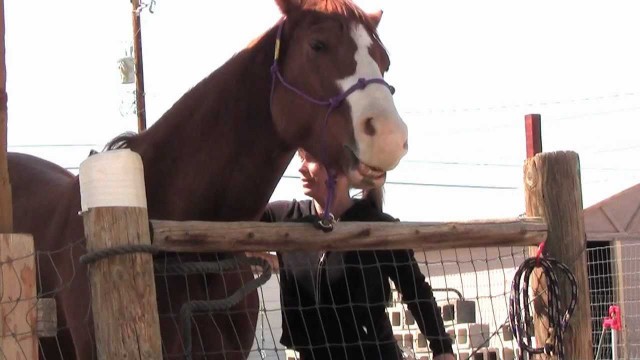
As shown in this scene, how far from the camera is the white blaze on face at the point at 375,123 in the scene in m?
3.29

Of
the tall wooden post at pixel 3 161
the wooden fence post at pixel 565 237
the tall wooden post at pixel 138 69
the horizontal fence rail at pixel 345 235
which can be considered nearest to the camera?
the tall wooden post at pixel 3 161

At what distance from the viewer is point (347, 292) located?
416 cm

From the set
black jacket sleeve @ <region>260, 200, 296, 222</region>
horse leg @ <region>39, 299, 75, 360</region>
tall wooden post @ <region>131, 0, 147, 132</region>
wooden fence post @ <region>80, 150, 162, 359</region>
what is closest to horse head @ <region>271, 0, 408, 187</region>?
black jacket sleeve @ <region>260, 200, 296, 222</region>

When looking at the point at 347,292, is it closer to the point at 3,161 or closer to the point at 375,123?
the point at 375,123

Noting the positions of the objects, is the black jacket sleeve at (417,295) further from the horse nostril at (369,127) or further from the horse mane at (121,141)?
the horse mane at (121,141)

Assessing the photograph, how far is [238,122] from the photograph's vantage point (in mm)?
3898

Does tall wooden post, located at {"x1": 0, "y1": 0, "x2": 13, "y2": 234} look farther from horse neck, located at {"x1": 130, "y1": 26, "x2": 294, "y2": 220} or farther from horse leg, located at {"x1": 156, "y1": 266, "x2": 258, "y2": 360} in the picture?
horse neck, located at {"x1": 130, "y1": 26, "x2": 294, "y2": 220}

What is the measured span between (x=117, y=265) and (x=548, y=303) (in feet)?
5.70

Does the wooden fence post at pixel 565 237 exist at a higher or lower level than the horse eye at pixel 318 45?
lower

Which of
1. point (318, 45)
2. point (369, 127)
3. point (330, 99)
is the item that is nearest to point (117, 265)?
point (369, 127)

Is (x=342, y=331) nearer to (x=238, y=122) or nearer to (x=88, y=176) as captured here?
(x=238, y=122)

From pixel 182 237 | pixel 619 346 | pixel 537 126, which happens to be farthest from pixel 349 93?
pixel 619 346

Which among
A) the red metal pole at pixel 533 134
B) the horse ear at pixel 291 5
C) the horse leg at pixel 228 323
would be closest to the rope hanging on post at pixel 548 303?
the horse leg at pixel 228 323

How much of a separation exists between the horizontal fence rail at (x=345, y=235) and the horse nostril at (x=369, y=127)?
0.31 meters
